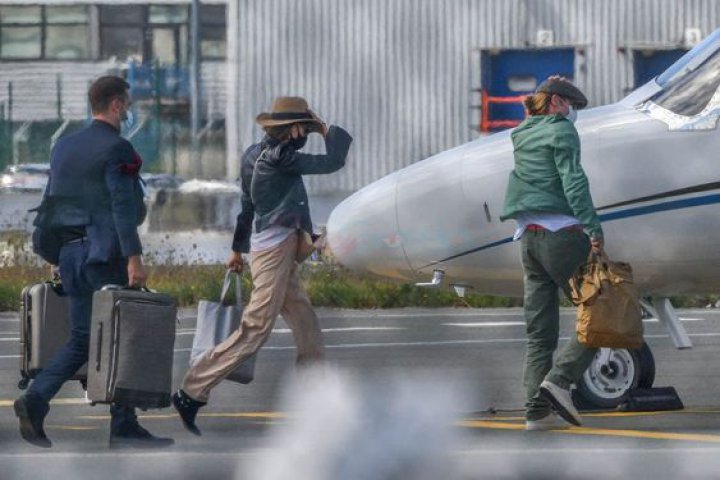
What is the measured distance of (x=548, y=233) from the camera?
1107 centimetres

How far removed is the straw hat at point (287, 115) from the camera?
1157cm

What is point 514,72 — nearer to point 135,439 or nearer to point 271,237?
point 271,237

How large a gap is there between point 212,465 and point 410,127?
1084 inches

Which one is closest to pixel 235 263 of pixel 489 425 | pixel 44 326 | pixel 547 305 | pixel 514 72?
pixel 44 326

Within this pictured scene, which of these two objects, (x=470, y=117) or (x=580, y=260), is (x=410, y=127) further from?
(x=580, y=260)

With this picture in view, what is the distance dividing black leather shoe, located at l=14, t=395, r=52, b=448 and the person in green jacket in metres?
2.31

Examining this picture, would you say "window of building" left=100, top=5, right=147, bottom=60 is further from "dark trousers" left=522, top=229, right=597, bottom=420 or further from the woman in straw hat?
"dark trousers" left=522, top=229, right=597, bottom=420

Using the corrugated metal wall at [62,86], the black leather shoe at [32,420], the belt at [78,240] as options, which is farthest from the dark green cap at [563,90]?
the corrugated metal wall at [62,86]

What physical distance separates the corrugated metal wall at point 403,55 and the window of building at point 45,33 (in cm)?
440

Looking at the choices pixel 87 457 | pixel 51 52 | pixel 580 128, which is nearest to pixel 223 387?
pixel 580 128

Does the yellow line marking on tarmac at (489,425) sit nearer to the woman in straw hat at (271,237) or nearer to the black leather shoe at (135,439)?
the woman in straw hat at (271,237)

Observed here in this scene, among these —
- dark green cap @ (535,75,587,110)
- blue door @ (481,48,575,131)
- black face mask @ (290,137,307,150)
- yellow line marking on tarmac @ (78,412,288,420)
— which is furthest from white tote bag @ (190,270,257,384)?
blue door @ (481,48,575,131)

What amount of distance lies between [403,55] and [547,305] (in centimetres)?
2606

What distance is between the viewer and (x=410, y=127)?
3684 centimetres
